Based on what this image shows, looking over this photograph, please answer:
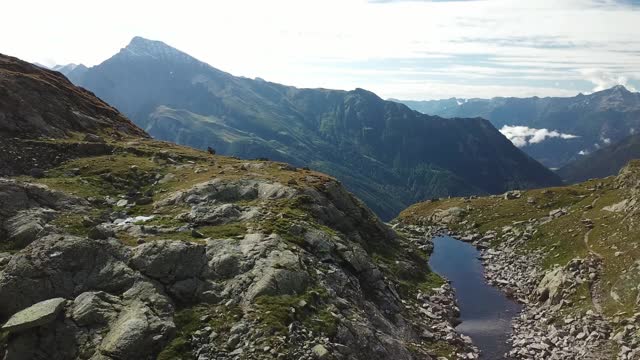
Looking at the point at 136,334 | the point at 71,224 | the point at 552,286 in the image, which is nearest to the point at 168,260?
the point at 136,334

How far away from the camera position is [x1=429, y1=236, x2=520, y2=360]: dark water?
5576cm

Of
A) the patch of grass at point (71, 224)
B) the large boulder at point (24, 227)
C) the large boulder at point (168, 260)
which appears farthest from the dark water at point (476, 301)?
the large boulder at point (24, 227)

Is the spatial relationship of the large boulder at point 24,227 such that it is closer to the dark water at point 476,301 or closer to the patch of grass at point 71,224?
the patch of grass at point 71,224

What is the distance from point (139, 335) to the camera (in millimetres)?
31938

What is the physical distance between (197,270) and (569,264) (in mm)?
51945

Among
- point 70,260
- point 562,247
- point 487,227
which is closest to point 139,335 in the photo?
point 70,260

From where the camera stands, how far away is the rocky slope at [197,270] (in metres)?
32.9

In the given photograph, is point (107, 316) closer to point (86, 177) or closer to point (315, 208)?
point (315, 208)

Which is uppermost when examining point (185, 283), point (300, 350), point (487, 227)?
point (185, 283)

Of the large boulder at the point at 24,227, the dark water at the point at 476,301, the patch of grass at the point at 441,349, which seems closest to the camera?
the large boulder at the point at 24,227

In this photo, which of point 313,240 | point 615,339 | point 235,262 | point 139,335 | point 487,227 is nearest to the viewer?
point 139,335

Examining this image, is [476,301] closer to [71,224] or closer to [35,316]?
[71,224]

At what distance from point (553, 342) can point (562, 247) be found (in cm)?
3119

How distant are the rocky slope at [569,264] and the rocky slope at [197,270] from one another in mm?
11118
